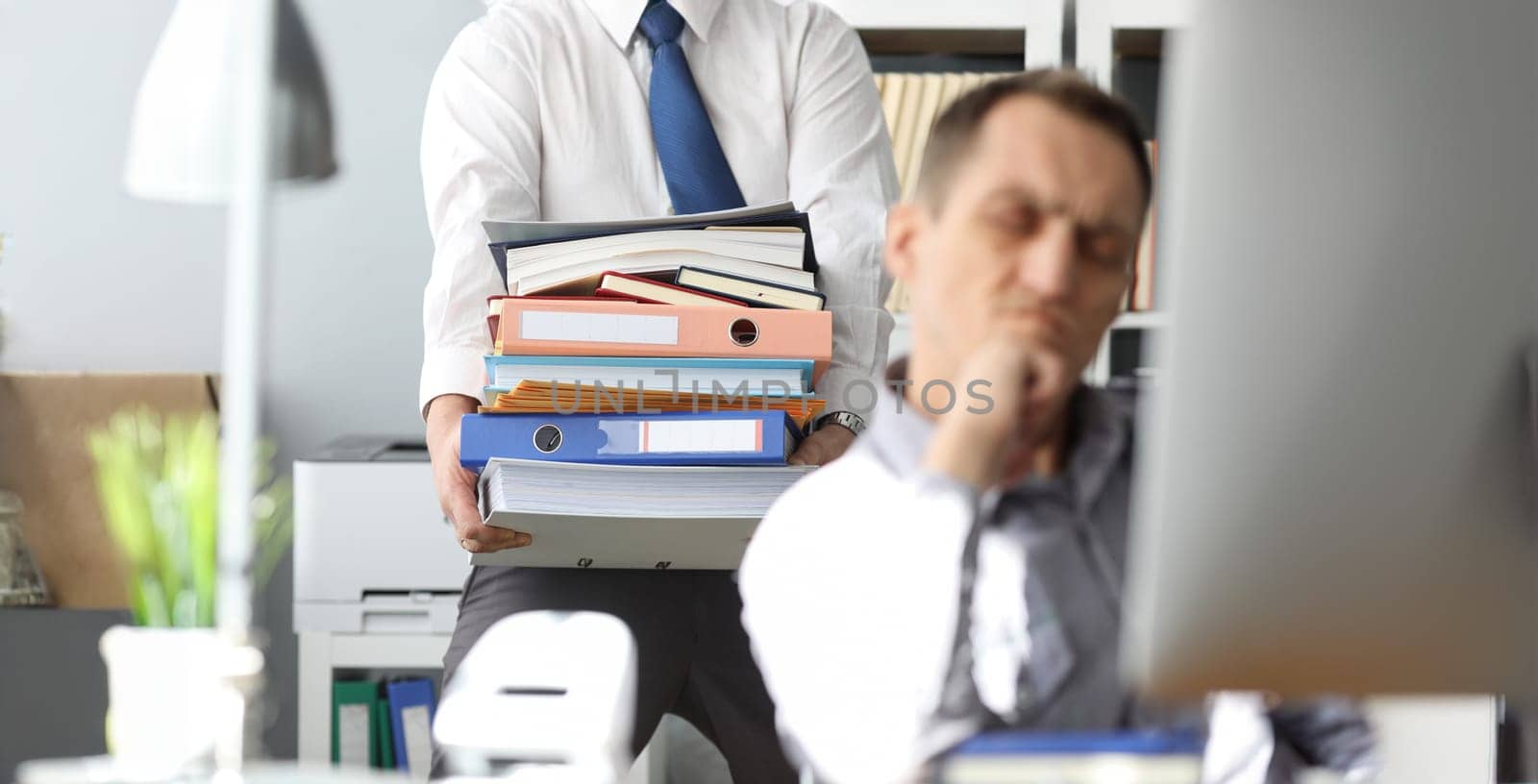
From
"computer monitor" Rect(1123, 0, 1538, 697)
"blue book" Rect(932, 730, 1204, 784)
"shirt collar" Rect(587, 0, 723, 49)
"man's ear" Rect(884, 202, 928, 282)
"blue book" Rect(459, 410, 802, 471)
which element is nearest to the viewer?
"computer monitor" Rect(1123, 0, 1538, 697)

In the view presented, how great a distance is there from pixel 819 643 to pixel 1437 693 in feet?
0.89

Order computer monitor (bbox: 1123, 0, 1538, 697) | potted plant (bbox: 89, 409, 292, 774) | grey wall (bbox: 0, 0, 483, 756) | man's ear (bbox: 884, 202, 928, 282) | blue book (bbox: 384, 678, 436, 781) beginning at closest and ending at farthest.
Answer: computer monitor (bbox: 1123, 0, 1538, 697), man's ear (bbox: 884, 202, 928, 282), blue book (bbox: 384, 678, 436, 781), potted plant (bbox: 89, 409, 292, 774), grey wall (bbox: 0, 0, 483, 756)

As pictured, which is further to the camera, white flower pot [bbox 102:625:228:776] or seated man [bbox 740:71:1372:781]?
white flower pot [bbox 102:625:228:776]

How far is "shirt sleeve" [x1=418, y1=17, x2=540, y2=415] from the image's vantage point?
1.23 m

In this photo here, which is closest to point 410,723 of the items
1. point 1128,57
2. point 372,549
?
point 372,549

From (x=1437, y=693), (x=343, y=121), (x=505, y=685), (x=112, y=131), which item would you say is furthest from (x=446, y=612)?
(x=1437, y=693)

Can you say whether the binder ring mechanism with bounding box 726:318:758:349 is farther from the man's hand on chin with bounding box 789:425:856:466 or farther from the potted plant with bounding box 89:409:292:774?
the potted plant with bounding box 89:409:292:774

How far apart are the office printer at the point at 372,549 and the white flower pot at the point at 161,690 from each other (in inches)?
15.3

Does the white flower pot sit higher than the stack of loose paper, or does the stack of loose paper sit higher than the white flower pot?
the stack of loose paper

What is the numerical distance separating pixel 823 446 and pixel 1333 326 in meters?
0.61

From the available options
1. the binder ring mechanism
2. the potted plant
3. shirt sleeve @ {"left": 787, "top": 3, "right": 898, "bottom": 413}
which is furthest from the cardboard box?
the binder ring mechanism

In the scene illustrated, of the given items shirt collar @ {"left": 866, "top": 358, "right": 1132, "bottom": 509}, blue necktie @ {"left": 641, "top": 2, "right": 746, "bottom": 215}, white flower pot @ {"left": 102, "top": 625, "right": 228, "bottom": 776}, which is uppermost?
blue necktie @ {"left": 641, "top": 2, "right": 746, "bottom": 215}

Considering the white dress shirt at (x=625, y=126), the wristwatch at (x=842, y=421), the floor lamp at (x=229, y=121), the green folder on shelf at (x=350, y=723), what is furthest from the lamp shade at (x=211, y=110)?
the wristwatch at (x=842, y=421)

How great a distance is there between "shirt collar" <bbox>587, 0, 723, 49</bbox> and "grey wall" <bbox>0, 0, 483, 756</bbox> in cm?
142
